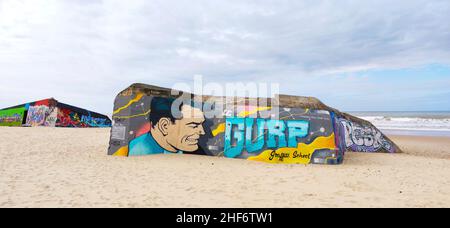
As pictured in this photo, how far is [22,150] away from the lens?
14117mm

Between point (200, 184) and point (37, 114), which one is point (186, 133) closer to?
point (200, 184)

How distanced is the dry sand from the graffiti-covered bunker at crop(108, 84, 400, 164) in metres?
1.44

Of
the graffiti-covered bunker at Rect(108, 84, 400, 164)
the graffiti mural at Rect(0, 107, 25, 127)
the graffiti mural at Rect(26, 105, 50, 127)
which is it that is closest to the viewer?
the graffiti-covered bunker at Rect(108, 84, 400, 164)

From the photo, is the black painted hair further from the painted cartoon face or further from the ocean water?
the ocean water

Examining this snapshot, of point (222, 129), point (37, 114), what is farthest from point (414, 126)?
point (37, 114)

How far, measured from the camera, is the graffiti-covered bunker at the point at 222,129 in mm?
14023

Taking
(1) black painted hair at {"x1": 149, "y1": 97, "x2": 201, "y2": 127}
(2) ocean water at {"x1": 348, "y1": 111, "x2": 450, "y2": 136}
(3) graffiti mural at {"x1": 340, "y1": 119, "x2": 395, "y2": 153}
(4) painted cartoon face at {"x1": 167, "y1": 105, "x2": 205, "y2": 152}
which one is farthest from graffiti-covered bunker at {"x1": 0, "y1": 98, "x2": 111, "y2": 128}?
(2) ocean water at {"x1": 348, "y1": 111, "x2": 450, "y2": 136}

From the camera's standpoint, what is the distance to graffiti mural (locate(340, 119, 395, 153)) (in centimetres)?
2098

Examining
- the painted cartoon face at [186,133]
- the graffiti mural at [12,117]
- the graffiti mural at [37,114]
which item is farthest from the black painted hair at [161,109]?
the graffiti mural at [12,117]

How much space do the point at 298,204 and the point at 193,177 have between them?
12.8 feet

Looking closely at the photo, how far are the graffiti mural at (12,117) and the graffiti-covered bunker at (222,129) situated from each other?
25.0m
